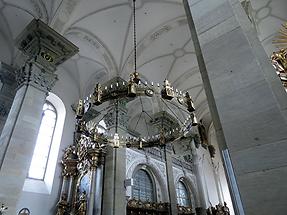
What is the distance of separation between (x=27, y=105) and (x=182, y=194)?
10.3 metres

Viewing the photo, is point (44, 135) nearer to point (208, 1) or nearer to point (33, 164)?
point (33, 164)

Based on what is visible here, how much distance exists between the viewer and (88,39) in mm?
9094

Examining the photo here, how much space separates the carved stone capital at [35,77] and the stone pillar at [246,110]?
520 cm

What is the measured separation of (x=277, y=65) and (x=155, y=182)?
7786 millimetres

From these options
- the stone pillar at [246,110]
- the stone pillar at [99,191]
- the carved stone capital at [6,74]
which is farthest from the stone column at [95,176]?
the stone pillar at [246,110]

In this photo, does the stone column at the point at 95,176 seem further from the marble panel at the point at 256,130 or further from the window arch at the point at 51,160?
the marble panel at the point at 256,130

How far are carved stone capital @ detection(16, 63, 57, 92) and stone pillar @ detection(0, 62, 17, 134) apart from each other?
1.94 metres

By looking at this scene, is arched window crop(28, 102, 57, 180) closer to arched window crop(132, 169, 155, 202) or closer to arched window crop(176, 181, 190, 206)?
arched window crop(132, 169, 155, 202)

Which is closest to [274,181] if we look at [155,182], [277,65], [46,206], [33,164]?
[277,65]

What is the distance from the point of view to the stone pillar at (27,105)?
469cm

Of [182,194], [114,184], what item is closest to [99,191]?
[114,184]

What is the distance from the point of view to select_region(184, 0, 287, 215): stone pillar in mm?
1427

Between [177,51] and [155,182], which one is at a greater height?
[177,51]

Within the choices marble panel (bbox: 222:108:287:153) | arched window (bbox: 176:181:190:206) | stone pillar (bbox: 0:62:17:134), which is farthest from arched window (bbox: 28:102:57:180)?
marble panel (bbox: 222:108:287:153)
